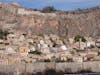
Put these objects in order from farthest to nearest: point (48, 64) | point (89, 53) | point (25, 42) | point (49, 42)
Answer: point (49, 42) < point (25, 42) < point (89, 53) < point (48, 64)

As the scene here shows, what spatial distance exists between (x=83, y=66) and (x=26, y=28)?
1051 inches

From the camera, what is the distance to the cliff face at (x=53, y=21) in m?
66.8

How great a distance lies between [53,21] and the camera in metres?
69.7

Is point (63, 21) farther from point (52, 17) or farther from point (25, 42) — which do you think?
point (25, 42)

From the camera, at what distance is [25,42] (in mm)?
51219

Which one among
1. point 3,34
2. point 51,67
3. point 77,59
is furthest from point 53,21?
A: point 51,67

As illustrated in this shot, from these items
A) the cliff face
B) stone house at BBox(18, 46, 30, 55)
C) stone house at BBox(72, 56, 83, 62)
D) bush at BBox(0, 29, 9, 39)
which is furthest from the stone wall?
the cliff face

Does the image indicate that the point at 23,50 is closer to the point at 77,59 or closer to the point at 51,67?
the point at 77,59

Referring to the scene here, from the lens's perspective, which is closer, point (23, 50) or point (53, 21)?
point (23, 50)

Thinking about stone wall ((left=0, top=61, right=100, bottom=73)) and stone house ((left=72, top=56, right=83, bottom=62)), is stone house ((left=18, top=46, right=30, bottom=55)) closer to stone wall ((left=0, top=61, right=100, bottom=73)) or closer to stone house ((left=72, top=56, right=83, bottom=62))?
stone house ((left=72, top=56, right=83, bottom=62))

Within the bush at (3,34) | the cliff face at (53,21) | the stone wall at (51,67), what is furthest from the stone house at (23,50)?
the cliff face at (53,21)

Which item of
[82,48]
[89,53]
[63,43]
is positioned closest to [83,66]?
[89,53]

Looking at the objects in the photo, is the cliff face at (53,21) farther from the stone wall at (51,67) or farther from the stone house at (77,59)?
the stone wall at (51,67)

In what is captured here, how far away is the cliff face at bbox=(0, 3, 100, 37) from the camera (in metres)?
66.8
